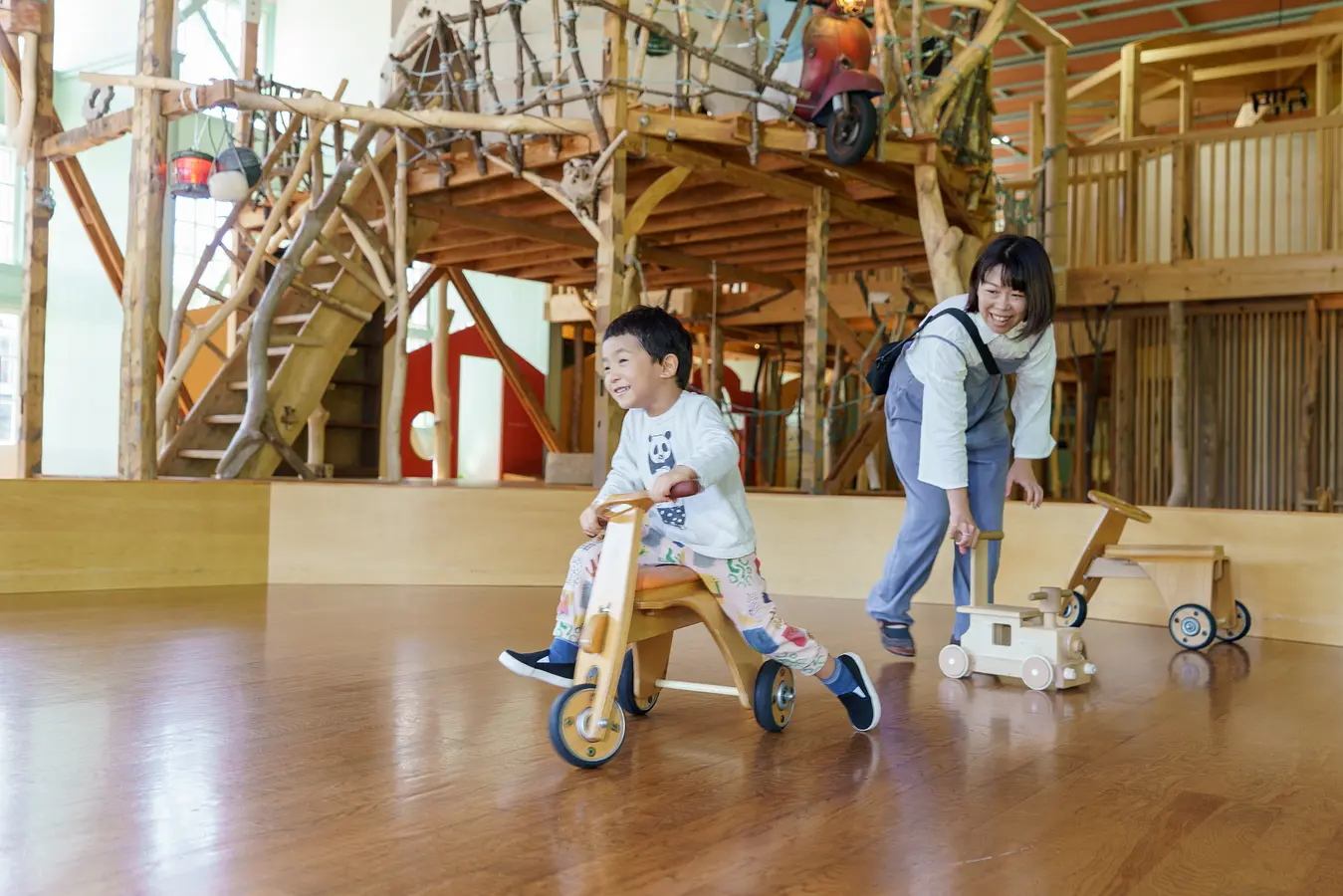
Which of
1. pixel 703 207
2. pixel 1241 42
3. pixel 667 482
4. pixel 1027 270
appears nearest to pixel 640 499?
pixel 667 482

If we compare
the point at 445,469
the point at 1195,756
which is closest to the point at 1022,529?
the point at 1195,756

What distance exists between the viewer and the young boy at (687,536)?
7.94 feet

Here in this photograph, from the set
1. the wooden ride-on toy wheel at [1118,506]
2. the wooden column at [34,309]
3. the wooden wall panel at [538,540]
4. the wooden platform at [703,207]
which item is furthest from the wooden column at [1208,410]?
the wooden column at [34,309]

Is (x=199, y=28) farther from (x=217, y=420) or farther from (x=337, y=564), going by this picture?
(x=337, y=564)

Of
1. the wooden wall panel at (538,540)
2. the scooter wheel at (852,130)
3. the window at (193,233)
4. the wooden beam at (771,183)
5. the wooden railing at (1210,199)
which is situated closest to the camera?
the wooden wall panel at (538,540)

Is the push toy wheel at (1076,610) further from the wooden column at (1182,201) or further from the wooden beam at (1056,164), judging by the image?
the wooden column at (1182,201)

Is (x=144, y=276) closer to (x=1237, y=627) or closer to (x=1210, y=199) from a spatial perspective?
(x=1237, y=627)

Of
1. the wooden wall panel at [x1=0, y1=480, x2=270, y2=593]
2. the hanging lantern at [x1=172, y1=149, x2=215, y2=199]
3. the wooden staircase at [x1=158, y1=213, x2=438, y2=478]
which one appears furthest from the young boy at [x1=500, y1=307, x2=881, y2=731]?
the wooden staircase at [x1=158, y1=213, x2=438, y2=478]

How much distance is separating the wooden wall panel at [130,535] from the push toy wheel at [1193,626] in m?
3.68

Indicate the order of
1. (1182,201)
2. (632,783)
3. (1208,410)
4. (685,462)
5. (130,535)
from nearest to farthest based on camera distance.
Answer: (632,783) < (685,462) < (130,535) < (1182,201) < (1208,410)

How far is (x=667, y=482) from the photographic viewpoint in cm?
220

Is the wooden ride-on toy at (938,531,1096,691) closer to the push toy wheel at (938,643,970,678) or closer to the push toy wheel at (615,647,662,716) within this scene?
the push toy wheel at (938,643,970,678)

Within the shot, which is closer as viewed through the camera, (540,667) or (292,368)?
(540,667)

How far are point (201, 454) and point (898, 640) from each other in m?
5.05
